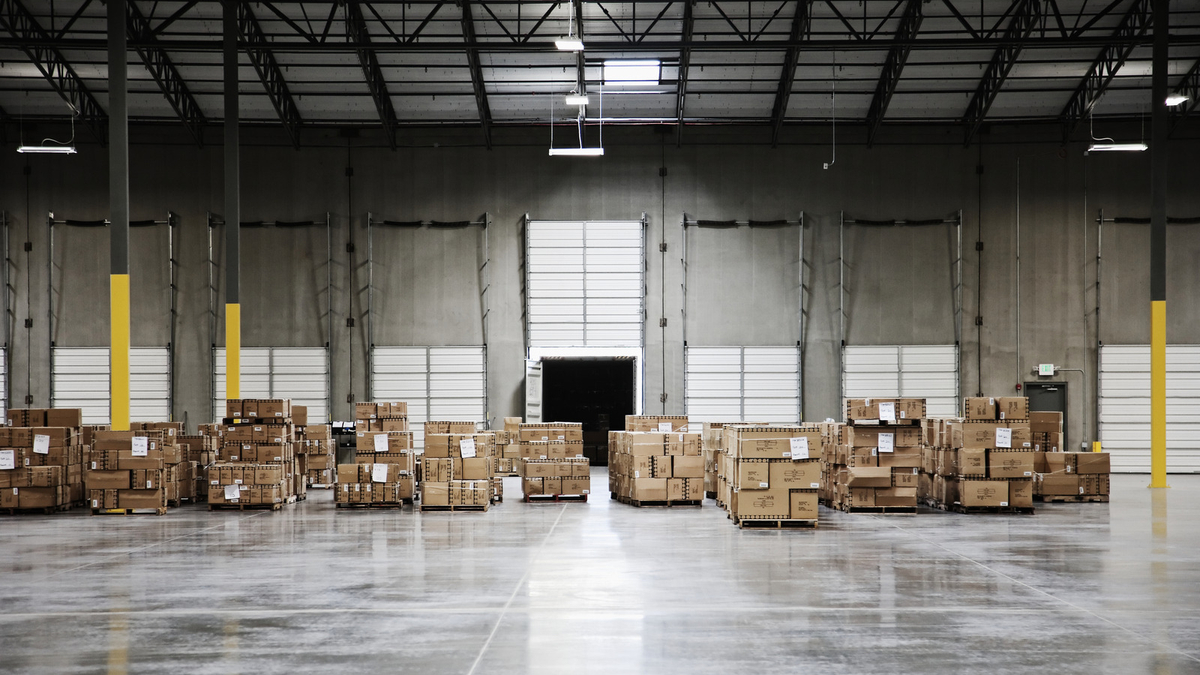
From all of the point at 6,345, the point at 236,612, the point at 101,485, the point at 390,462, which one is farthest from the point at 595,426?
the point at 236,612

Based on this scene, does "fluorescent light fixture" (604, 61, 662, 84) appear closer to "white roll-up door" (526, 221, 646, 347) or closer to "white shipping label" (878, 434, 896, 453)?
"white roll-up door" (526, 221, 646, 347)

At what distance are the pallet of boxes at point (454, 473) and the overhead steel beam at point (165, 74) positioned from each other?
34.7 feet

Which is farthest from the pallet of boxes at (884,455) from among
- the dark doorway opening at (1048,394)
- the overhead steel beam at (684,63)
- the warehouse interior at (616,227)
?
the dark doorway opening at (1048,394)

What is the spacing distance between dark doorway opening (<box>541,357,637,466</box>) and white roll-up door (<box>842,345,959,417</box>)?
19.5 ft

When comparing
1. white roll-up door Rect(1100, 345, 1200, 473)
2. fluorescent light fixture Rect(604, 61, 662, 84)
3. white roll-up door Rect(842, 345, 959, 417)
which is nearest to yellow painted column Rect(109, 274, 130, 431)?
fluorescent light fixture Rect(604, 61, 662, 84)

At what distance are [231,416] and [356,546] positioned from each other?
6462mm

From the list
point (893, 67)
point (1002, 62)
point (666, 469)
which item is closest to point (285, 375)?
point (666, 469)

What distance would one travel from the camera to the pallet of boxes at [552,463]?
17.2 m

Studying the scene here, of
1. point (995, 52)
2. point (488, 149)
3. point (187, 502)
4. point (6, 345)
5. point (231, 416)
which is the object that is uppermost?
point (995, 52)

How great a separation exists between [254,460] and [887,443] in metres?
Result: 11.0

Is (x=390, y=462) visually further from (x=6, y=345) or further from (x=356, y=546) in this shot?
(x=6, y=345)

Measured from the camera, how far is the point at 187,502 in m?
17.5

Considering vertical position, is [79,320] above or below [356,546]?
above

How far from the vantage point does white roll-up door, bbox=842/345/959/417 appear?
24219 millimetres
